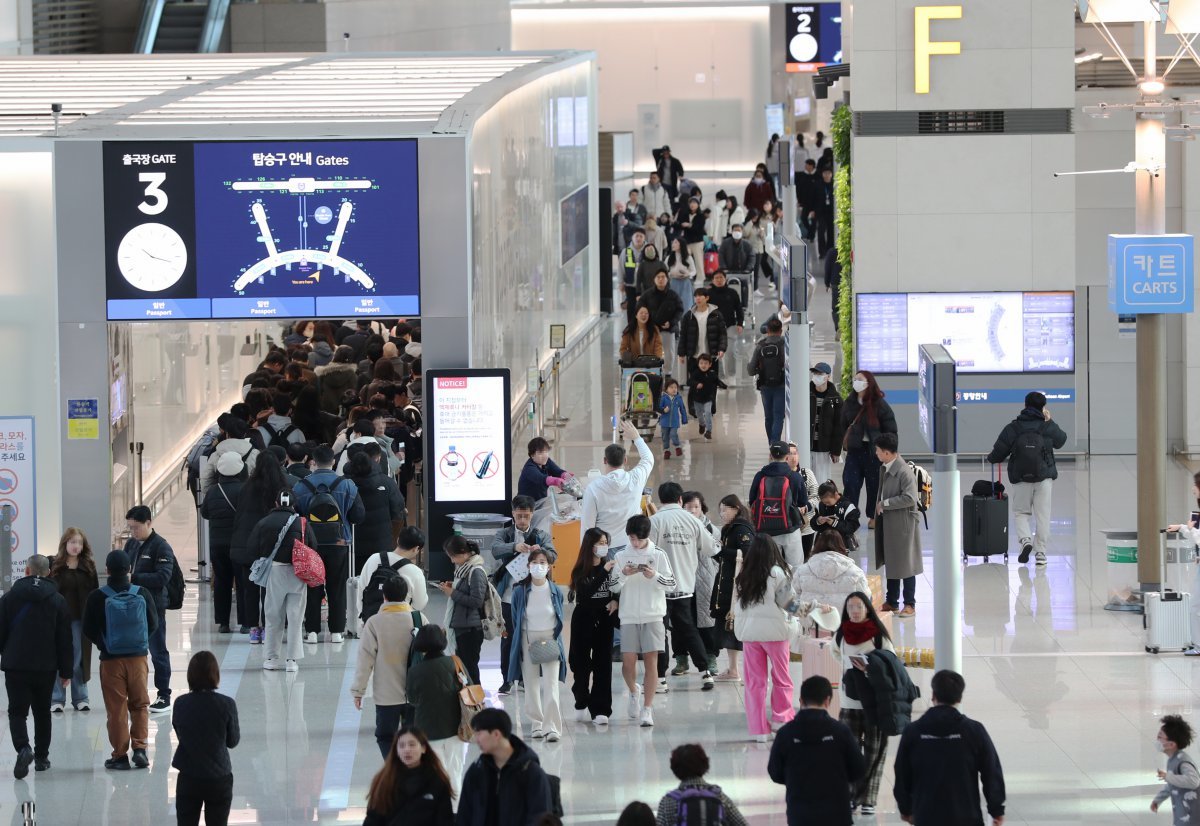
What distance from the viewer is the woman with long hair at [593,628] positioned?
1216cm

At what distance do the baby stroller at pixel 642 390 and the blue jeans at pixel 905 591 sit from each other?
729 cm

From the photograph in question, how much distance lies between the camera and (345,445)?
52.5ft

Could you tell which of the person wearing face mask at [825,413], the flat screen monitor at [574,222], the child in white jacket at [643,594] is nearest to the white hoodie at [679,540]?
the child in white jacket at [643,594]

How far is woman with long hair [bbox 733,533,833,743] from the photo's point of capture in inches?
464

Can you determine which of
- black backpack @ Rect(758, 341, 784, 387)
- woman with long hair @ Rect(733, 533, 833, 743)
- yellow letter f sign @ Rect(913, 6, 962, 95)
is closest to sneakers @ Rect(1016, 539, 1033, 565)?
black backpack @ Rect(758, 341, 784, 387)

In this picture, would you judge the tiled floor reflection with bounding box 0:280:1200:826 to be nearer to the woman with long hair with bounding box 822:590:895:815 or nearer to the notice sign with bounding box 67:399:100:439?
the woman with long hair with bounding box 822:590:895:815

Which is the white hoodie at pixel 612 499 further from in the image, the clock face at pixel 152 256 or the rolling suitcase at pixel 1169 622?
the clock face at pixel 152 256

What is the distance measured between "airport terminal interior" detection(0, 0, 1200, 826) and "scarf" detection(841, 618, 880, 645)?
65 centimetres

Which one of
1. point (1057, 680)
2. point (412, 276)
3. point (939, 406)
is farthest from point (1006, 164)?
point (939, 406)

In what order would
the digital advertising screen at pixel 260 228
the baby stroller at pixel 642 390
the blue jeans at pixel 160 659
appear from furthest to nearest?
the baby stroller at pixel 642 390 < the digital advertising screen at pixel 260 228 < the blue jeans at pixel 160 659

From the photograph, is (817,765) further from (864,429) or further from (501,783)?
(864,429)

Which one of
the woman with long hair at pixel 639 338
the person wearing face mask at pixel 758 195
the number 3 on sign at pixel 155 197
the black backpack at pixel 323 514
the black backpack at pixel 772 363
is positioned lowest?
the black backpack at pixel 323 514

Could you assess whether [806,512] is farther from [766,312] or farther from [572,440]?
[766,312]

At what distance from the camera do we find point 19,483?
52.2 ft
